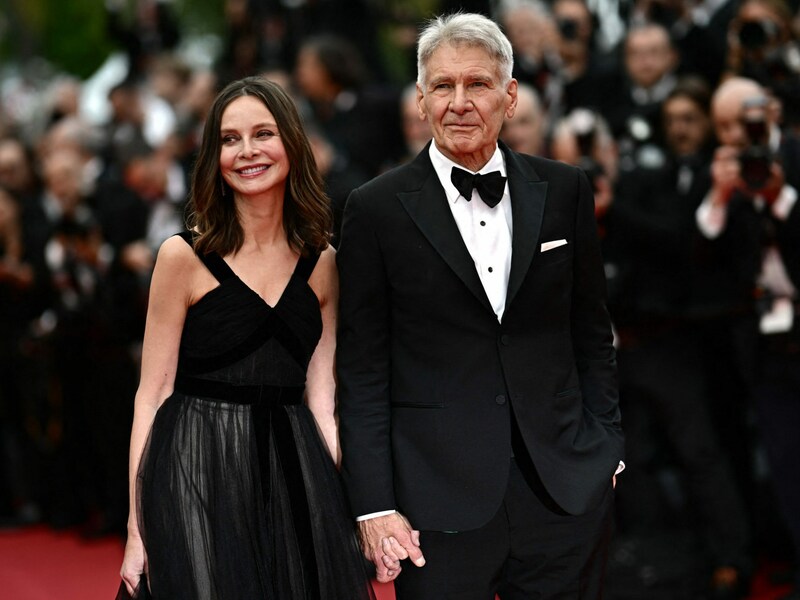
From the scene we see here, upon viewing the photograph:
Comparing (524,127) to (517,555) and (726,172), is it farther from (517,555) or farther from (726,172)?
(517,555)

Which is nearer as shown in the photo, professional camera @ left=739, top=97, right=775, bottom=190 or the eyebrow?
the eyebrow

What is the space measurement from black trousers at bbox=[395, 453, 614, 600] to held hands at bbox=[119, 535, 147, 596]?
2.22 feet

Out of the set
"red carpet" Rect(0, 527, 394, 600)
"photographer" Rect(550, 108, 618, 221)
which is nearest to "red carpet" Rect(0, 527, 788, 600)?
"red carpet" Rect(0, 527, 394, 600)

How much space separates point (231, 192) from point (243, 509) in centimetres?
87

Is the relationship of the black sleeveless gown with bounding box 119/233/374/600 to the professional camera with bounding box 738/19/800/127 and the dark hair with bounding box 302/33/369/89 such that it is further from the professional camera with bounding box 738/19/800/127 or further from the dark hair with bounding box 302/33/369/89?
the dark hair with bounding box 302/33/369/89

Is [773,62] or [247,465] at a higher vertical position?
[773,62]

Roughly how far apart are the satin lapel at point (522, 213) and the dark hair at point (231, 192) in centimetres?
56

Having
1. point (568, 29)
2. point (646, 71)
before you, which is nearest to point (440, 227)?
point (646, 71)

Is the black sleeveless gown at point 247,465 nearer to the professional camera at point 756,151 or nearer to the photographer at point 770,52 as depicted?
the professional camera at point 756,151

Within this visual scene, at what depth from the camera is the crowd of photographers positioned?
→ 5.25 meters

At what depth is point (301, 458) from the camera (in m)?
3.46

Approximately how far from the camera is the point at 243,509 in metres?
3.41

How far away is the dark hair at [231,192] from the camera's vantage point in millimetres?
3482

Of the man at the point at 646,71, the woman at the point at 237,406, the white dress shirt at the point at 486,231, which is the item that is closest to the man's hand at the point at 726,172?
the man at the point at 646,71
